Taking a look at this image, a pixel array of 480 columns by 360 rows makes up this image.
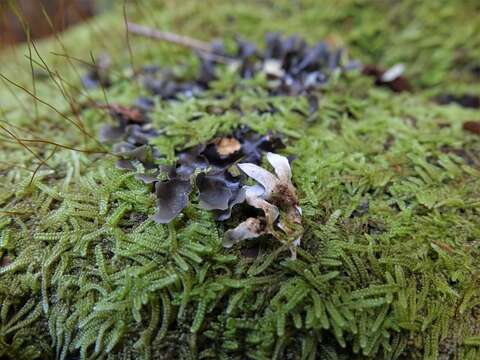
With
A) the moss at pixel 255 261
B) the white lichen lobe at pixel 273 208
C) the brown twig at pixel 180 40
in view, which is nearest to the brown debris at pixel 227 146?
the moss at pixel 255 261

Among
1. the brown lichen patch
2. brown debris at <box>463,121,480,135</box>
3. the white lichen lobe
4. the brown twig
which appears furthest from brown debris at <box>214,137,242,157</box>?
brown debris at <box>463,121,480,135</box>

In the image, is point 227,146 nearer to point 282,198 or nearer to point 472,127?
point 282,198

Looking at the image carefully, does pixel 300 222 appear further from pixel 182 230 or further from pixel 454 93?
pixel 454 93

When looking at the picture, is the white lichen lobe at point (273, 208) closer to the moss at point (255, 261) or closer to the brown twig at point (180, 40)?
the moss at point (255, 261)

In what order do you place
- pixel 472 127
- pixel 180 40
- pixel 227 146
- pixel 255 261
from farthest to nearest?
pixel 180 40, pixel 472 127, pixel 227 146, pixel 255 261

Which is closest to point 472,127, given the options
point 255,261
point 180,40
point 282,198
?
point 282,198

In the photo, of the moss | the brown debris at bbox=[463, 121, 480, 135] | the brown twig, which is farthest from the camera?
the brown twig

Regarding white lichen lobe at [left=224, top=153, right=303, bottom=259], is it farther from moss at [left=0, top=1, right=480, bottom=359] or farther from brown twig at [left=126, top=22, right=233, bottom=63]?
brown twig at [left=126, top=22, right=233, bottom=63]
